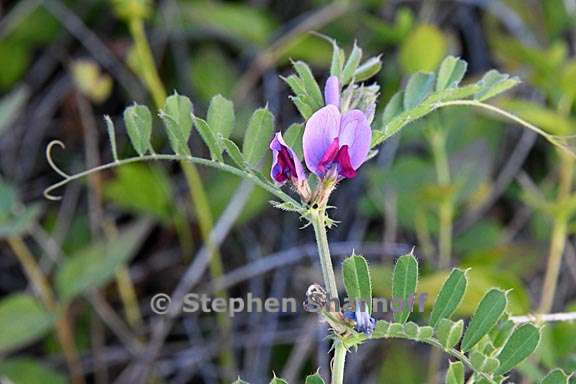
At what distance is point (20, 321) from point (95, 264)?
14 cm

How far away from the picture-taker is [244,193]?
5.25 feet

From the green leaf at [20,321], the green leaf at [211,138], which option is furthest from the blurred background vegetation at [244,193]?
the green leaf at [211,138]

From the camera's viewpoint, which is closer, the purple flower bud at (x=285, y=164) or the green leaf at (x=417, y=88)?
the purple flower bud at (x=285, y=164)

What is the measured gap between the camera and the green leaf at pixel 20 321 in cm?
138

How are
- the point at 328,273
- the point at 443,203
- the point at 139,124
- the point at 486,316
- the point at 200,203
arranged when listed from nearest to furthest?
the point at 328,273 → the point at 486,316 → the point at 139,124 → the point at 443,203 → the point at 200,203

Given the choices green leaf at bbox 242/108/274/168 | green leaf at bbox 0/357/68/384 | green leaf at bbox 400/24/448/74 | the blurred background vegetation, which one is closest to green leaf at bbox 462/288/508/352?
green leaf at bbox 242/108/274/168

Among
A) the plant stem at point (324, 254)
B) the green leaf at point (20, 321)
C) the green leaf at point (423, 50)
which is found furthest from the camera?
the green leaf at point (423, 50)

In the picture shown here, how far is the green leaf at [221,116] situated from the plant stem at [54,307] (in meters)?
0.71

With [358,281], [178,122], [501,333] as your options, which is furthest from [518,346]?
[178,122]

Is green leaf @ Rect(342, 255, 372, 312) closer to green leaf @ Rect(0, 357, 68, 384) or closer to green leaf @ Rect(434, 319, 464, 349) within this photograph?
green leaf @ Rect(434, 319, 464, 349)

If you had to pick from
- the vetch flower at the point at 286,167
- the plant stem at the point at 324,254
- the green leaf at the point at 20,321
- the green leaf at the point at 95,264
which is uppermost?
the vetch flower at the point at 286,167

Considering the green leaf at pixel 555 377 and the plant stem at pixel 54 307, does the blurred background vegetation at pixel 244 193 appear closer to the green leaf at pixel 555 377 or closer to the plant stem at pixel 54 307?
the plant stem at pixel 54 307

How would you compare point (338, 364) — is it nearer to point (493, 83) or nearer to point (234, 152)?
point (234, 152)

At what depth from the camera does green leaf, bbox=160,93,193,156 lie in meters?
0.80
